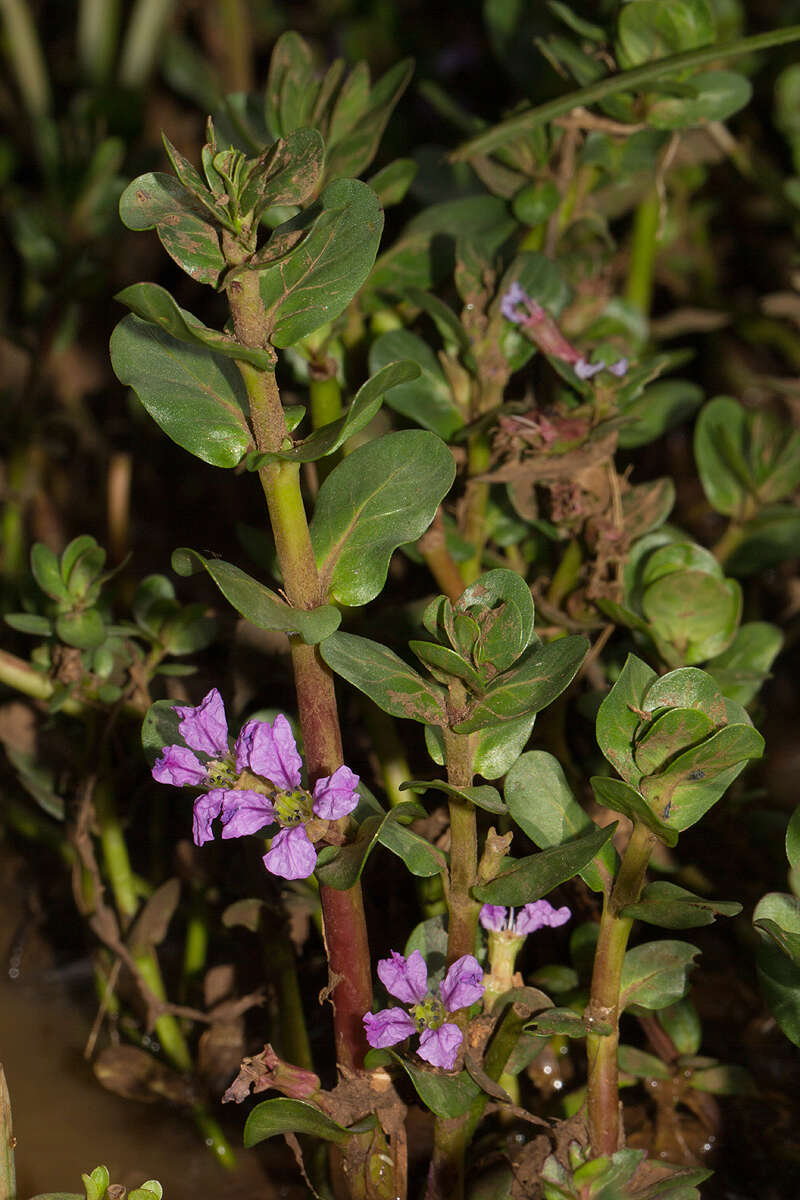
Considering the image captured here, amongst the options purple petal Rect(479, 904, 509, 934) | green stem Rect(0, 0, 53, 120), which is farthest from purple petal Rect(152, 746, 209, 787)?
green stem Rect(0, 0, 53, 120)

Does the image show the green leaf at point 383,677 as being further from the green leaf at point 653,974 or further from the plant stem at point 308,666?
the green leaf at point 653,974

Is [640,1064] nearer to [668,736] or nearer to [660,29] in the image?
[668,736]

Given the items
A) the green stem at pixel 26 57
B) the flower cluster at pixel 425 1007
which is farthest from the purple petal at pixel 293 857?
the green stem at pixel 26 57

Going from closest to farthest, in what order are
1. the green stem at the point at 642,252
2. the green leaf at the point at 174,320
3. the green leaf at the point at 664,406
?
the green leaf at the point at 174,320 < the green leaf at the point at 664,406 < the green stem at the point at 642,252

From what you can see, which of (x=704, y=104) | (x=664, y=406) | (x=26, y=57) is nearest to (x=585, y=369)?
(x=664, y=406)

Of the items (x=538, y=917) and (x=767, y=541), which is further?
(x=767, y=541)

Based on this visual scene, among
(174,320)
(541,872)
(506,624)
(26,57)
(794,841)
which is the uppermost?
A: (174,320)

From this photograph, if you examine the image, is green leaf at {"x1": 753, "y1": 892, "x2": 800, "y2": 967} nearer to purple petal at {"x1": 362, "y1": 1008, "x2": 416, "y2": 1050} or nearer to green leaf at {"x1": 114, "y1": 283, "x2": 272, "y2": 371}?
purple petal at {"x1": 362, "y1": 1008, "x2": 416, "y2": 1050}
